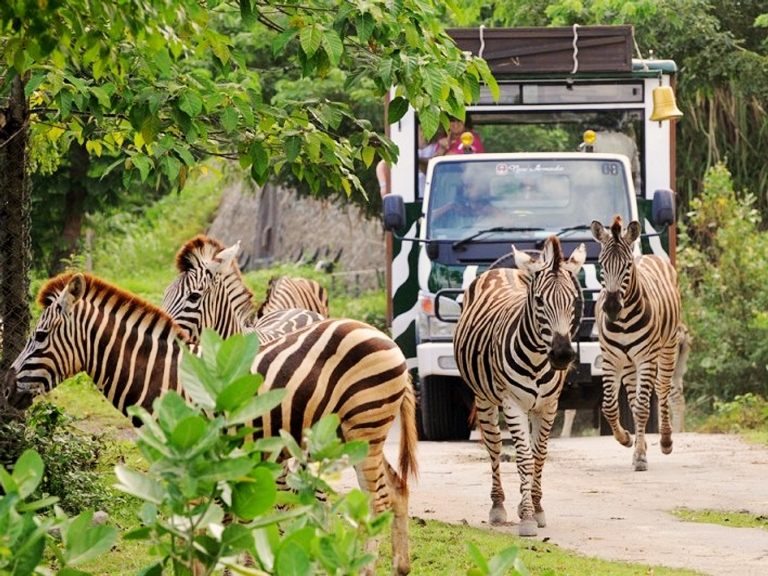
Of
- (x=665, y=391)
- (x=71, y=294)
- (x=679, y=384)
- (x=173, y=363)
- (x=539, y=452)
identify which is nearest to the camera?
(x=173, y=363)

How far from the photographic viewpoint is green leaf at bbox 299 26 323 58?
21.3ft

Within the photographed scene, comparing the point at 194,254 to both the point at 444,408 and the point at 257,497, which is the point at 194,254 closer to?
the point at 444,408

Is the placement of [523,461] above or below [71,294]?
below

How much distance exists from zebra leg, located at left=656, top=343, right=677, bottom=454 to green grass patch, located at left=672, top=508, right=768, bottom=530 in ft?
8.80

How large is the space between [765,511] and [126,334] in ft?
15.3

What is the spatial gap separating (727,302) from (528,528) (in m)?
9.69

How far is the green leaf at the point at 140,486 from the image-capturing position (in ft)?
11.2

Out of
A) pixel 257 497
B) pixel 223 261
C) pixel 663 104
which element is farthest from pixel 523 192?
pixel 257 497

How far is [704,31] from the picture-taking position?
2000 cm

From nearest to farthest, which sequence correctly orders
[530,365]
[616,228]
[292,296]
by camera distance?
[530,365] → [616,228] → [292,296]

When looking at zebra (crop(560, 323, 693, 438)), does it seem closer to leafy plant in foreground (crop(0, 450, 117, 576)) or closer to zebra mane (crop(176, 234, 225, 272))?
zebra mane (crop(176, 234, 225, 272))

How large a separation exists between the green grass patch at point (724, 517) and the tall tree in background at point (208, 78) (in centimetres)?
319

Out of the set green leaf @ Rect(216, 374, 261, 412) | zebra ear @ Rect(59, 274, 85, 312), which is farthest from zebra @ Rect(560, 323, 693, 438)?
green leaf @ Rect(216, 374, 261, 412)

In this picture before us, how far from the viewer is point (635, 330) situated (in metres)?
12.1
